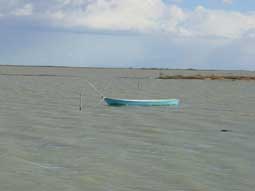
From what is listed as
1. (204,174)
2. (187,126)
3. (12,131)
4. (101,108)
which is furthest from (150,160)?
(101,108)

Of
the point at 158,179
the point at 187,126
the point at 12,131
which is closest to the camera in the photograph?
the point at 158,179

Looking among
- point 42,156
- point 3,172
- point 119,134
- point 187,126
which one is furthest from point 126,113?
point 3,172

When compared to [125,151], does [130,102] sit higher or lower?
→ higher

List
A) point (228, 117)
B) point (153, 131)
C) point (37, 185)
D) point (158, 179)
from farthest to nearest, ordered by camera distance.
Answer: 1. point (228, 117)
2. point (153, 131)
3. point (158, 179)
4. point (37, 185)

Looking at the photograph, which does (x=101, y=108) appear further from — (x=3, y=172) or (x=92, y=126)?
(x=3, y=172)

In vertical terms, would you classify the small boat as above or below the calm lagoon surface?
above

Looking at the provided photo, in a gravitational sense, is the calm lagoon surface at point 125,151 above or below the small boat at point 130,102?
below

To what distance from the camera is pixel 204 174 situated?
12.9 meters

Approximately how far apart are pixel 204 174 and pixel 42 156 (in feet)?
14.7

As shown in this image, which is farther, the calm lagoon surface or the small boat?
the small boat

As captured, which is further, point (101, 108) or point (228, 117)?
point (101, 108)

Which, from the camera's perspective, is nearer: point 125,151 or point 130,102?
point 125,151

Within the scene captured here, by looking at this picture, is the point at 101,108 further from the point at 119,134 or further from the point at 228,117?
Result: the point at 119,134

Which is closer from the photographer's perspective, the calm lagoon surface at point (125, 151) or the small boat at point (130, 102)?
the calm lagoon surface at point (125, 151)
